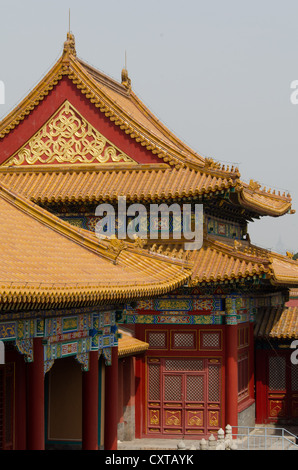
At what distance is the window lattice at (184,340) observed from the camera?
1175 inches

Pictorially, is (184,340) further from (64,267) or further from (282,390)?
(64,267)

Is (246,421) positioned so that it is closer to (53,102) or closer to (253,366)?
(253,366)

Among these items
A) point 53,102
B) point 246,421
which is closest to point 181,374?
point 246,421

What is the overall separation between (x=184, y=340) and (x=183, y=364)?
77 centimetres

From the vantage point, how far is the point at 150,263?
2350 cm

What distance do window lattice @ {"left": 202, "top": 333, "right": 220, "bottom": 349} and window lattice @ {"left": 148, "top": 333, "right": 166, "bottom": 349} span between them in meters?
1.30

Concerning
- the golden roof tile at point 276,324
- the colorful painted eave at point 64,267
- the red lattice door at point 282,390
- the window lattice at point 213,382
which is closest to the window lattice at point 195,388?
the window lattice at point 213,382

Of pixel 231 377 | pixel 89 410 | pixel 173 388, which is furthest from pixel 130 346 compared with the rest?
pixel 89 410

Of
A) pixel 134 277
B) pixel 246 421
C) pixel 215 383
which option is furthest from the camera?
pixel 246 421

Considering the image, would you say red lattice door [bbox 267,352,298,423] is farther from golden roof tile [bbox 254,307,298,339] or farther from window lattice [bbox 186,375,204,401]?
window lattice [bbox 186,375,204,401]

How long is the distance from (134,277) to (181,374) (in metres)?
9.08

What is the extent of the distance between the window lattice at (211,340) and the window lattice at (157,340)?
1.30 metres

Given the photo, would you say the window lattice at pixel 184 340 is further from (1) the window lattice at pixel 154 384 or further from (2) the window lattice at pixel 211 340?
(1) the window lattice at pixel 154 384

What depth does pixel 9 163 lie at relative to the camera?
3272 centimetres
